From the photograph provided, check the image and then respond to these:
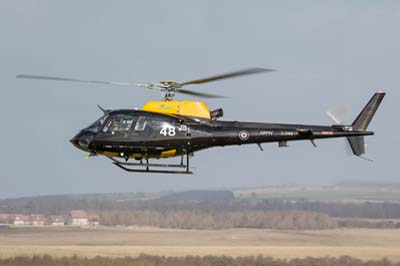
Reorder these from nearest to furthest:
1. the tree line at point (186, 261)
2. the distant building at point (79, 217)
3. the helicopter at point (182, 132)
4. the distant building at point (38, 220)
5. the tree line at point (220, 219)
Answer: the helicopter at point (182, 132) < the tree line at point (186, 261) < the tree line at point (220, 219) < the distant building at point (79, 217) < the distant building at point (38, 220)

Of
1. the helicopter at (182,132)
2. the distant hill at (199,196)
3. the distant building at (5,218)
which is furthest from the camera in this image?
the distant hill at (199,196)

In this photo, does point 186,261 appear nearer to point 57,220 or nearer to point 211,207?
point 57,220

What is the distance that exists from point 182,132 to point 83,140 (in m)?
3.32

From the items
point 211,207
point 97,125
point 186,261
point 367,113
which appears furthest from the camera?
point 211,207

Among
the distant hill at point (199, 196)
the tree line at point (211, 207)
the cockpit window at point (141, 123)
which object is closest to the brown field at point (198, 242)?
the tree line at point (211, 207)

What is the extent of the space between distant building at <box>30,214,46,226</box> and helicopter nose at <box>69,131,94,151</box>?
6865 centimetres

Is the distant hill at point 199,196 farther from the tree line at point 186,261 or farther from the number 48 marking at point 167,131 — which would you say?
the number 48 marking at point 167,131

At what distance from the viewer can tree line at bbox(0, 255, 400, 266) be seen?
64.2 m

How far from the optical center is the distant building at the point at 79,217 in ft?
324

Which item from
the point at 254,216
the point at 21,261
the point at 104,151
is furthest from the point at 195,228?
the point at 104,151

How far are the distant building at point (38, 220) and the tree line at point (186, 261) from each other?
33.3 meters

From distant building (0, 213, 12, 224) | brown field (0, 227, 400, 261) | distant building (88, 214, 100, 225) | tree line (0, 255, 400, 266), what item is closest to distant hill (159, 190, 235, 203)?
distant building (88, 214, 100, 225)

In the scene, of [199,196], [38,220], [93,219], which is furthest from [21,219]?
[199,196]

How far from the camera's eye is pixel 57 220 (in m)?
102
